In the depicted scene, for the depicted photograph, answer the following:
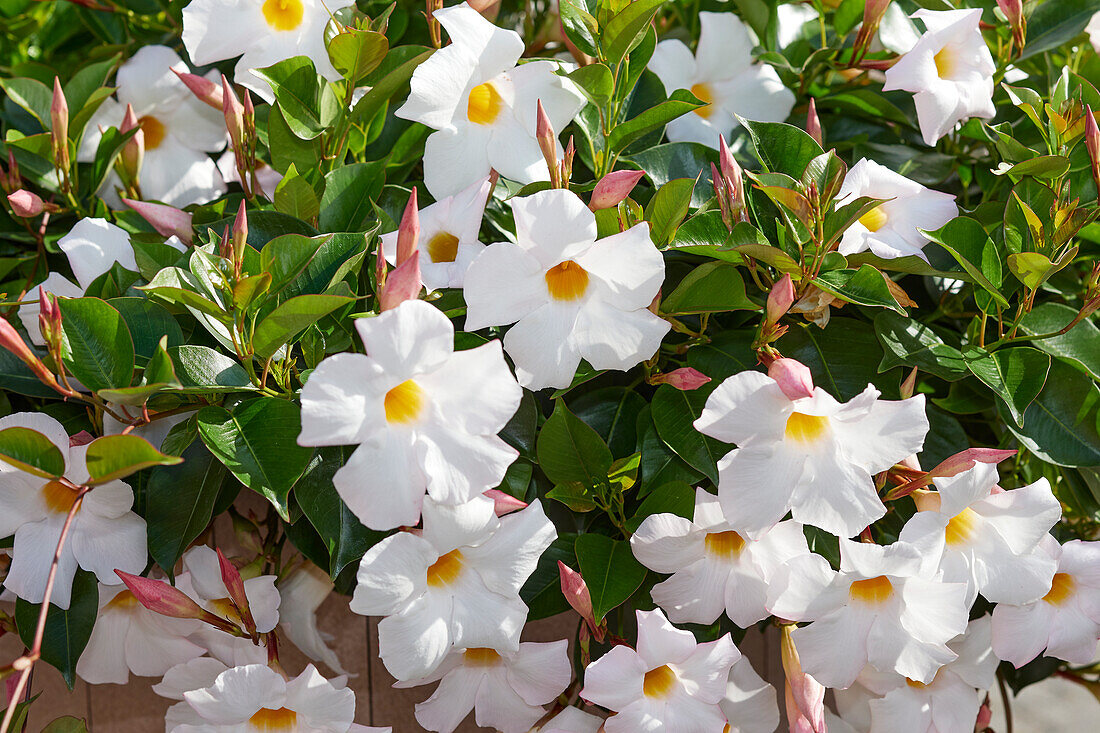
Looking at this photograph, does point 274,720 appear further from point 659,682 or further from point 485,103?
point 485,103

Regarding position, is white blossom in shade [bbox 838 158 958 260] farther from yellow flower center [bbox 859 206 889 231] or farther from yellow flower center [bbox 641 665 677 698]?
yellow flower center [bbox 641 665 677 698]

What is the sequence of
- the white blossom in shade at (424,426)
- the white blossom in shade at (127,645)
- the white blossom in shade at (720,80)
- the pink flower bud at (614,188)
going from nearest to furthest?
the white blossom in shade at (424,426)
the pink flower bud at (614,188)
the white blossom in shade at (127,645)
the white blossom in shade at (720,80)

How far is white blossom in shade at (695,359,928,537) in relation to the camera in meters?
0.52


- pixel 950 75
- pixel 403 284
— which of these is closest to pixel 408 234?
pixel 403 284

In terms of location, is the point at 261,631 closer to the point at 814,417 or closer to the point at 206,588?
the point at 206,588

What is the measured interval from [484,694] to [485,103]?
456mm

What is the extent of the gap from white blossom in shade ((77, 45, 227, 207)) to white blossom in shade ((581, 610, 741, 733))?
552mm

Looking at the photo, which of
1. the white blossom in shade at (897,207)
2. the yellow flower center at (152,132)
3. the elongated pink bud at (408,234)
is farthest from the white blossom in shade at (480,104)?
the yellow flower center at (152,132)

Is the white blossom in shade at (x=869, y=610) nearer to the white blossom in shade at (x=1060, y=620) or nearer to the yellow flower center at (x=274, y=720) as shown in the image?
the white blossom in shade at (x=1060, y=620)

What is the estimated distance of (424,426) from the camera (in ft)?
1.65

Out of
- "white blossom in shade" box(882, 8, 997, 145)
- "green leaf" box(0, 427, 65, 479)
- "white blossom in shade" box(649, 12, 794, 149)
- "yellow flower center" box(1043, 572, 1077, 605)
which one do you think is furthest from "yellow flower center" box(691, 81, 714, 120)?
"green leaf" box(0, 427, 65, 479)

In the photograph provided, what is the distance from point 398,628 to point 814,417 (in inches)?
12.1

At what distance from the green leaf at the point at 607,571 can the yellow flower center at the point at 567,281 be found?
18 cm

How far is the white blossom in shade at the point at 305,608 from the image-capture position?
27.6 inches
